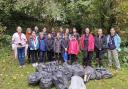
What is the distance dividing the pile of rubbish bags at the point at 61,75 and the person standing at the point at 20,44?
4.15 feet

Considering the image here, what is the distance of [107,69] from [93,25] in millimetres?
3016

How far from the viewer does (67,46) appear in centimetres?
1479

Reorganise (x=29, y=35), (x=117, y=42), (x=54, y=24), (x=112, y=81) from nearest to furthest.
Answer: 1. (x=112, y=81)
2. (x=117, y=42)
3. (x=29, y=35)
4. (x=54, y=24)

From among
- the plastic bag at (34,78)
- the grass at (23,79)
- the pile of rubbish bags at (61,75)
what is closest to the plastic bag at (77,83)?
the pile of rubbish bags at (61,75)

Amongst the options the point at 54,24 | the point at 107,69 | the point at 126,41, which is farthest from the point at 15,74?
the point at 126,41

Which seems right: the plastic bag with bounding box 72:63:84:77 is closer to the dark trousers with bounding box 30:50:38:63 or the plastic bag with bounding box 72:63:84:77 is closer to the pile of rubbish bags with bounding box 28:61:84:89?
the pile of rubbish bags with bounding box 28:61:84:89

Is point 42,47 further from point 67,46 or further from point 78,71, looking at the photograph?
point 78,71

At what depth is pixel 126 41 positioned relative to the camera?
1780cm

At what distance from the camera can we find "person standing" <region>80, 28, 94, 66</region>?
47.5ft

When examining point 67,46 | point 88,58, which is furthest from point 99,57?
point 67,46

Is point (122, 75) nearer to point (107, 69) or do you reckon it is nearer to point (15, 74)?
point (107, 69)

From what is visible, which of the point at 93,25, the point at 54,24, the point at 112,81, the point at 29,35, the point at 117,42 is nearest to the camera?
the point at 112,81

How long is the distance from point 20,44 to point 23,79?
182cm

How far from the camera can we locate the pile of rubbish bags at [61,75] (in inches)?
498
